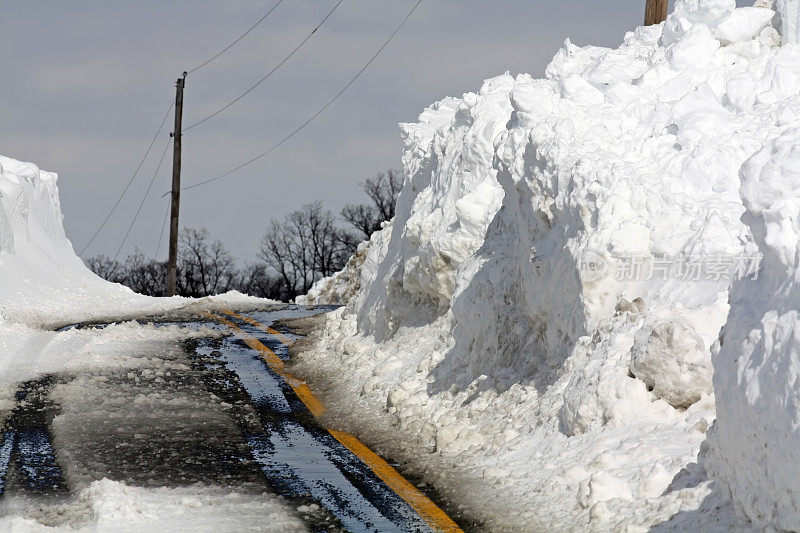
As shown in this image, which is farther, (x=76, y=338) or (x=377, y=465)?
(x=76, y=338)

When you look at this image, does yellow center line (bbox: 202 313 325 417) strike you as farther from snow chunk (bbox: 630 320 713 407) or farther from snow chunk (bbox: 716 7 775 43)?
snow chunk (bbox: 716 7 775 43)

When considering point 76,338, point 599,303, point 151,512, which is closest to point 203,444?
point 151,512

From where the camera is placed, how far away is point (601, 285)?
750 cm

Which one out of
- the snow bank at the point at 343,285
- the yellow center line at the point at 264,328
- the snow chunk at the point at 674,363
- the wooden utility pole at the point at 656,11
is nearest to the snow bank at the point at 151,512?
the snow chunk at the point at 674,363

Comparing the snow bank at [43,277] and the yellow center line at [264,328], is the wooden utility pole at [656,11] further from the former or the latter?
the snow bank at [43,277]

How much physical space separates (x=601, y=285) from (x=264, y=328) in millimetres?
10432

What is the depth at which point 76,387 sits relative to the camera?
32.8ft

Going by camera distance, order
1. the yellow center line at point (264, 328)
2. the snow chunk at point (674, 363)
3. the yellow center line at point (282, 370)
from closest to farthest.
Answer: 1. the snow chunk at point (674, 363)
2. the yellow center line at point (282, 370)
3. the yellow center line at point (264, 328)

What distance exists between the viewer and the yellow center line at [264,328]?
599 inches

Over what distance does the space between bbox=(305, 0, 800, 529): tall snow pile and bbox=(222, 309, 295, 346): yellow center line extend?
5.31ft

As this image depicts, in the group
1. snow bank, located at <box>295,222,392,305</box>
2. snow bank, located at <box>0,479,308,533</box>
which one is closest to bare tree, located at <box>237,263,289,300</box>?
snow bank, located at <box>295,222,392,305</box>

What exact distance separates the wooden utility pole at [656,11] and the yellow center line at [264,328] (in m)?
7.92

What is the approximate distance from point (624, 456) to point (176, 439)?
3909 millimetres

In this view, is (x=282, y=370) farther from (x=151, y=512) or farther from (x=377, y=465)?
(x=151, y=512)
